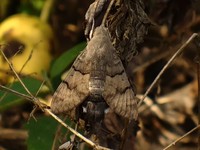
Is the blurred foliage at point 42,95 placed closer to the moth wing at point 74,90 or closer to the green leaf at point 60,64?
the green leaf at point 60,64

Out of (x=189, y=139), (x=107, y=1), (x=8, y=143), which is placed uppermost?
(x=107, y=1)


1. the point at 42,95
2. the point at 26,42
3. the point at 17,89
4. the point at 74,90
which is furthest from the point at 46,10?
the point at 74,90

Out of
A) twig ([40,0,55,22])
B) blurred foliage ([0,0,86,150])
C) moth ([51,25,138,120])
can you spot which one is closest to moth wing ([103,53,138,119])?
moth ([51,25,138,120])

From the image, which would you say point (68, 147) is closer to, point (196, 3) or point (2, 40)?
point (196, 3)

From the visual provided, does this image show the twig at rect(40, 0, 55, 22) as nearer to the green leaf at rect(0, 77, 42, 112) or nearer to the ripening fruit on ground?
the ripening fruit on ground

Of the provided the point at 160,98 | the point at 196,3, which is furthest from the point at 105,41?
the point at 160,98

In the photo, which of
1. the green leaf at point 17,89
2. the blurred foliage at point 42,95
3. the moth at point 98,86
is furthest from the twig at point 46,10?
the moth at point 98,86
